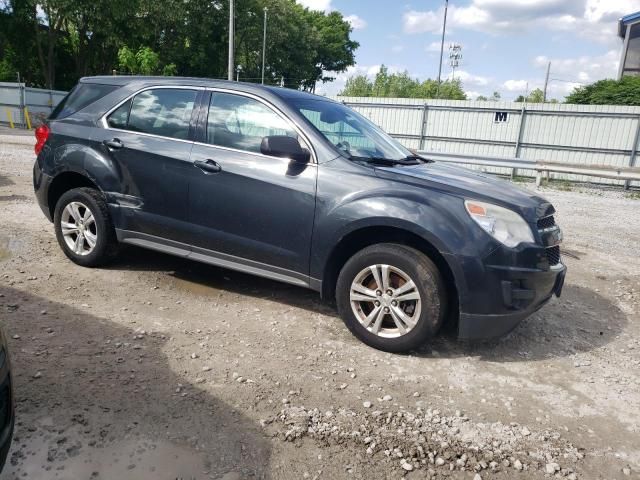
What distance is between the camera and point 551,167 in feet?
45.2

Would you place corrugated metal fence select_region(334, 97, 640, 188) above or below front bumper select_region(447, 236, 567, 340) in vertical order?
above

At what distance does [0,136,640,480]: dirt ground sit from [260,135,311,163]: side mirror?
131cm

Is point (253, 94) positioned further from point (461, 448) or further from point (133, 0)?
point (133, 0)

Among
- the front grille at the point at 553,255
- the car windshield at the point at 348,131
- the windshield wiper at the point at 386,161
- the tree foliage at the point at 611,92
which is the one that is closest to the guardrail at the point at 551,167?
the tree foliage at the point at 611,92

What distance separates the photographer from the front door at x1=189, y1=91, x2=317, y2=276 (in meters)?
3.78

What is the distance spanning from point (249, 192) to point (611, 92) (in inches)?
860

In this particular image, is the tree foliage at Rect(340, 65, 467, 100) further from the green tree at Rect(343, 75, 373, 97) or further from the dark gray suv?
the dark gray suv

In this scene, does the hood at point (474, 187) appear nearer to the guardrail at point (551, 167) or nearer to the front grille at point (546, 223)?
the front grille at point (546, 223)

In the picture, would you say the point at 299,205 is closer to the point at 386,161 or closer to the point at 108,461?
the point at 386,161

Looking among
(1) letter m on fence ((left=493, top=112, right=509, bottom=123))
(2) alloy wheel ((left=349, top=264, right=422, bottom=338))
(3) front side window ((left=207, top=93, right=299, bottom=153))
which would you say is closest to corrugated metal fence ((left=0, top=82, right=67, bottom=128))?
(1) letter m on fence ((left=493, top=112, right=509, bottom=123))

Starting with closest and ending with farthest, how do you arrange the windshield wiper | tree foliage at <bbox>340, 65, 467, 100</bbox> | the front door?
the front door
the windshield wiper
tree foliage at <bbox>340, 65, 467, 100</bbox>

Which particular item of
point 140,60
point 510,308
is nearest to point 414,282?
point 510,308

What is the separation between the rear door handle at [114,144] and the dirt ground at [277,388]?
119 centimetres

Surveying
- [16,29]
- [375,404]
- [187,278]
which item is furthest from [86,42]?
[375,404]
